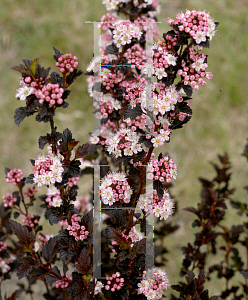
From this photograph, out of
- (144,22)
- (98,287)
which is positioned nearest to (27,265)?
(98,287)

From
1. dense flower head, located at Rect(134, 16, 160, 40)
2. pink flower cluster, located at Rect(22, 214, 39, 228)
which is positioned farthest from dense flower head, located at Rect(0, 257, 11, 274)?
dense flower head, located at Rect(134, 16, 160, 40)

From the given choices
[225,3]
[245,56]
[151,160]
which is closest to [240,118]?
[245,56]

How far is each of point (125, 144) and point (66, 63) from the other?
0.30 m

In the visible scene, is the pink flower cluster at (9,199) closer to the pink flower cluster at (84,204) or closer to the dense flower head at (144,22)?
the pink flower cluster at (84,204)

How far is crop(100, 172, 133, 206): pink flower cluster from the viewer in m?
0.99

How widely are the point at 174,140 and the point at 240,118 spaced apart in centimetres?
57

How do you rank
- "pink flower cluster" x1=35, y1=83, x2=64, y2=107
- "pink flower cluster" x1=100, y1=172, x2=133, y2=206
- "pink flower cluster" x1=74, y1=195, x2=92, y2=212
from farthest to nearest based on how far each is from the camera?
"pink flower cluster" x1=74, y1=195, x2=92, y2=212
"pink flower cluster" x1=100, y1=172, x2=133, y2=206
"pink flower cluster" x1=35, y1=83, x2=64, y2=107

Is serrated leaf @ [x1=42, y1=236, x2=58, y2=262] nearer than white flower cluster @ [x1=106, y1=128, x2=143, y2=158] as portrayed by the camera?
No

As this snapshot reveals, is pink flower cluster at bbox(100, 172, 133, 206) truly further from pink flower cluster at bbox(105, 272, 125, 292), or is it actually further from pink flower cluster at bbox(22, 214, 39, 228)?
pink flower cluster at bbox(22, 214, 39, 228)

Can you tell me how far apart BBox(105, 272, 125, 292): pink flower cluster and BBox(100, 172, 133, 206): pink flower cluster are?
240 millimetres

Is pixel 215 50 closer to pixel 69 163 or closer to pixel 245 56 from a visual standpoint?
pixel 245 56

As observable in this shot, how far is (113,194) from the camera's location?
989 mm

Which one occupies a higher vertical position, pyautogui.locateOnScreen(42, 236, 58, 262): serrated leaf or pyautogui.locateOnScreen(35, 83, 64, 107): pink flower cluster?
pyautogui.locateOnScreen(35, 83, 64, 107): pink flower cluster

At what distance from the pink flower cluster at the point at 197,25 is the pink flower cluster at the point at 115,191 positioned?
470mm
